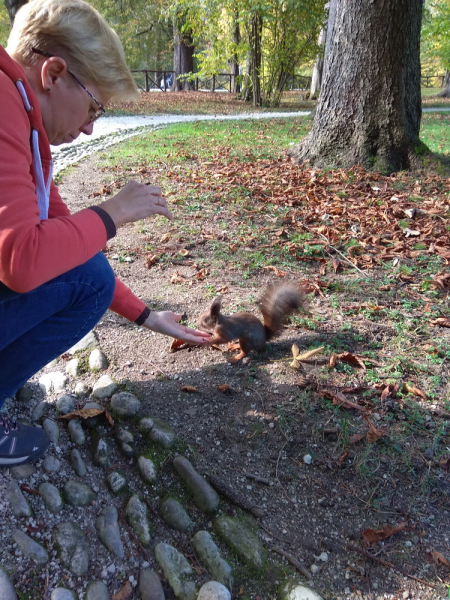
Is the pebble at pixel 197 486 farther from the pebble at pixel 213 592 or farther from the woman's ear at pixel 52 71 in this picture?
the woman's ear at pixel 52 71

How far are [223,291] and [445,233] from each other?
90.4 inches

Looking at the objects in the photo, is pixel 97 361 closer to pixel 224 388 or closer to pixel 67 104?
pixel 224 388

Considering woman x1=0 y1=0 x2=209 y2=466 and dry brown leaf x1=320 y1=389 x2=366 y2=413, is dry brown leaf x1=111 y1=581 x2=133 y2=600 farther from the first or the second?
dry brown leaf x1=320 y1=389 x2=366 y2=413

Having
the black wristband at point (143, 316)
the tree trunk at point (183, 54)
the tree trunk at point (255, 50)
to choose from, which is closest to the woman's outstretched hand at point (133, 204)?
the black wristband at point (143, 316)

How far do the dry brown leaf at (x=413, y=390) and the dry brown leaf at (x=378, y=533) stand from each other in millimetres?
794

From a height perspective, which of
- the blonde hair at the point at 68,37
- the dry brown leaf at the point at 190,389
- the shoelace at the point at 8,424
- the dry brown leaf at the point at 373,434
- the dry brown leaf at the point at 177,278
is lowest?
the dry brown leaf at the point at 373,434

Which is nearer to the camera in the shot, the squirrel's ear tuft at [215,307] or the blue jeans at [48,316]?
the blue jeans at [48,316]

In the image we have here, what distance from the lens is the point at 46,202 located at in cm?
185

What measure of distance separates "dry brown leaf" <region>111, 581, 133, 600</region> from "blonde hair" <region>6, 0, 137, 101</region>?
187 centimetres

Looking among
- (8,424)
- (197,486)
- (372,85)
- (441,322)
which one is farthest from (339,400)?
(372,85)

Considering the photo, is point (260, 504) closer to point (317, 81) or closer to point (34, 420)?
point (34, 420)

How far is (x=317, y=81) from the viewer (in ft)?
78.1

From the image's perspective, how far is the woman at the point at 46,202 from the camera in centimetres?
147

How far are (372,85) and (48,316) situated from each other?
5.47 metres
